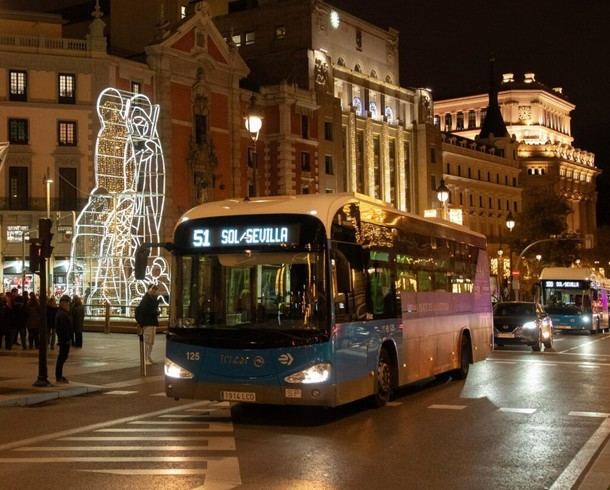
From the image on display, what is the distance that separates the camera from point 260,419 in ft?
44.6

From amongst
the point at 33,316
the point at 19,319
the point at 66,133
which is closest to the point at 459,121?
the point at 66,133

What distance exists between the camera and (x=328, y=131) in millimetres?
71938

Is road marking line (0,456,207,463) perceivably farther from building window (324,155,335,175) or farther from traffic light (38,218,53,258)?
building window (324,155,335,175)

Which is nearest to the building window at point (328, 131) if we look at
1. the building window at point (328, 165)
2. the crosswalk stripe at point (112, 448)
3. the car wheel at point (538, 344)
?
the building window at point (328, 165)

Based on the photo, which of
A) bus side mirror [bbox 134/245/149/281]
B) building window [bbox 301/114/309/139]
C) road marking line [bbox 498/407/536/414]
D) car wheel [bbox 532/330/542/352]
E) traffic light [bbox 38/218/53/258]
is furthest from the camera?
→ building window [bbox 301/114/309/139]

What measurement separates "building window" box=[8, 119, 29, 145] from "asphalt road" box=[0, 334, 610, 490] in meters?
36.8

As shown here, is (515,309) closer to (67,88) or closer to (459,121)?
(67,88)

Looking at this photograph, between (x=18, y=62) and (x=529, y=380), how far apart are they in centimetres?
4040

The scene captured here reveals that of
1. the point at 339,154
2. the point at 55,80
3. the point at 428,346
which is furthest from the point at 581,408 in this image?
the point at 339,154

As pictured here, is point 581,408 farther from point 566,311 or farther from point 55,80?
point 55,80

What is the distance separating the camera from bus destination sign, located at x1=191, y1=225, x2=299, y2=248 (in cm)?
1267

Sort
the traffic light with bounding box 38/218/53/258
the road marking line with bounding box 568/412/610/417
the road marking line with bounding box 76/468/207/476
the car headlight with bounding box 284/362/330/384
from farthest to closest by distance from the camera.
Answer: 1. the traffic light with bounding box 38/218/53/258
2. the road marking line with bounding box 568/412/610/417
3. the car headlight with bounding box 284/362/330/384
4. the road marking line with bounding box 76/468/207/476

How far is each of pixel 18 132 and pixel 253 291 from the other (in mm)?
42364

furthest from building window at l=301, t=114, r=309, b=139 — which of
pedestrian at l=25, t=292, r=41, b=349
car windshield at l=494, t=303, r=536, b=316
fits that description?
pedestrian at l=25, t=292, r=41, b=349
